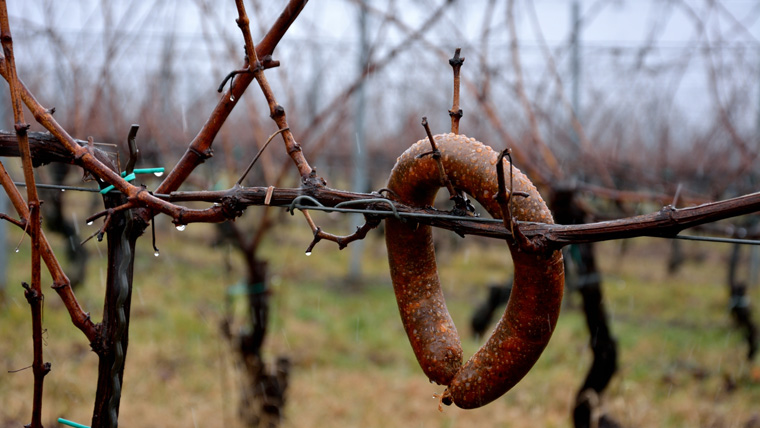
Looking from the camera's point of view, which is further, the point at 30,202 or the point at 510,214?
the point at 30,202

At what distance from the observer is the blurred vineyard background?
393 centimetres

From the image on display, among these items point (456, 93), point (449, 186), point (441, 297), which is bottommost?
point (441, 297)

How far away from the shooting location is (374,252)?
32.1 ft

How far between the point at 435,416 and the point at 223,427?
4.60 ft

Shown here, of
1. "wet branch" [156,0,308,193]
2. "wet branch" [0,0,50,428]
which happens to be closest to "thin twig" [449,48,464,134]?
"wet branch" [156,0,308,193]

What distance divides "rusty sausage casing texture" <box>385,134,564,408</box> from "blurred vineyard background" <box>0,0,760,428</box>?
1.97 m

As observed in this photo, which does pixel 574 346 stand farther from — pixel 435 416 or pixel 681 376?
pixel 435 416

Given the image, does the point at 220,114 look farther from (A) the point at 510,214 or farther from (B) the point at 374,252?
(B) the point at 374,252

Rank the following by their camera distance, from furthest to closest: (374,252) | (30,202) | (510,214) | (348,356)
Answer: (374,252)
(348,356)
(30,202)
(510,214)

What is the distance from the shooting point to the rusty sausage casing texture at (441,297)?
1.12 meters

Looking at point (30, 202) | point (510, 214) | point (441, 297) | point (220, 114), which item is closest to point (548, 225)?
point (510, 214)

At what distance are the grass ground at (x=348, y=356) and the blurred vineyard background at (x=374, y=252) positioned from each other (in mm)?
24

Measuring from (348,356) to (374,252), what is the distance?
14.5 feet

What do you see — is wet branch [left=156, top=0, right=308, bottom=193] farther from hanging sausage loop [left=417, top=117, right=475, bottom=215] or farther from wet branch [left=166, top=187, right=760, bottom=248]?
hanging sausage loop [left=417, top=117, right=475, bottom=215]
